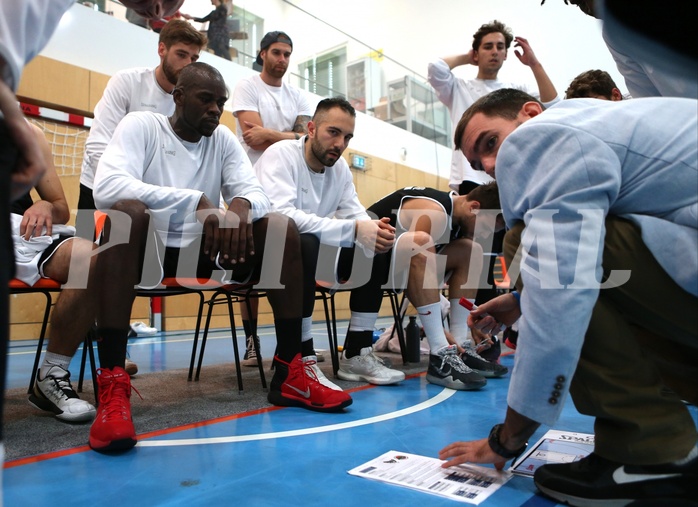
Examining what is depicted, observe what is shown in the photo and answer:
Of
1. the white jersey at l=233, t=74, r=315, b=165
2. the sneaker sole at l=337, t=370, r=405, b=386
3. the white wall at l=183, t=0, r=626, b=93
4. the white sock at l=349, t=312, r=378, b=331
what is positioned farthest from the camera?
the white wall at l=183, t=0, r=626, b=93

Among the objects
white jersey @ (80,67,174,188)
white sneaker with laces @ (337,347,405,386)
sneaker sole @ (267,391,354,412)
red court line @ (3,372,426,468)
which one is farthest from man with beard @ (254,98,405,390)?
white jersey @ (80,67,174,188)

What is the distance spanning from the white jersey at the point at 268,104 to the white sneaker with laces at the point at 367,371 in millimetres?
1467

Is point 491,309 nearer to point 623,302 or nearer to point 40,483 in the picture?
point 623,302

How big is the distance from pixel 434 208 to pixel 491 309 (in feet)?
5.00

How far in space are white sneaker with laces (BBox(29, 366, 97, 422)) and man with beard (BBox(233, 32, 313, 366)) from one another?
4.46 feet

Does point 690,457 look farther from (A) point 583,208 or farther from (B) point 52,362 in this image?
(B) point 52,362

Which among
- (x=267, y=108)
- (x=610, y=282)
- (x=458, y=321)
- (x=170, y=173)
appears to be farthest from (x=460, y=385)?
(x=267, y=108)

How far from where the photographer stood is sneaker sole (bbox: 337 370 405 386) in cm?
250

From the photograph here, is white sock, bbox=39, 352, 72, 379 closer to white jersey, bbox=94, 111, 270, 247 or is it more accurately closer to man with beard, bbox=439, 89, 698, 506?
white jersey, bbox=94, 111, 270, 247

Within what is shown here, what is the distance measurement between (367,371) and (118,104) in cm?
186

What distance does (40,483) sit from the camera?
1207 mm

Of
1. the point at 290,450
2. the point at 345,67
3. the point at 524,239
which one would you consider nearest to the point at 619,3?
the point at 524,239

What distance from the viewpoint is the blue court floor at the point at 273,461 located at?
1124mm

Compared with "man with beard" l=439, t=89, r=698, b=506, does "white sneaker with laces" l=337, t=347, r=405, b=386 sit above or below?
below
